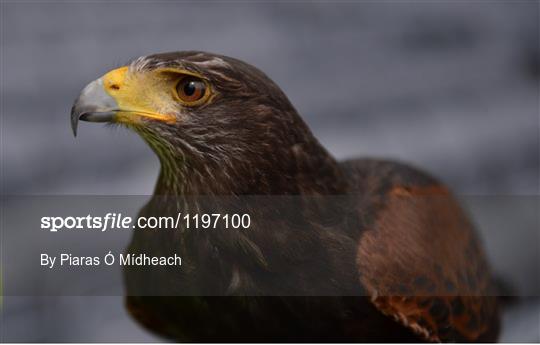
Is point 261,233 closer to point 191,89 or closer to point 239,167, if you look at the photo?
point 239,167

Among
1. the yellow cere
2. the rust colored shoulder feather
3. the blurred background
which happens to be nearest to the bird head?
the yellow cere

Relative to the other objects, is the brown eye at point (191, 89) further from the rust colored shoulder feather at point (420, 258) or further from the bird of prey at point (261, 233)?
the rust colored shoulder feather at point (420, 258)

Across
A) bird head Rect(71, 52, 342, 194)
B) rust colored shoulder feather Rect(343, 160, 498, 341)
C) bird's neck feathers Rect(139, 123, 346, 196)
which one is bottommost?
rust colored shoulder feather Rect(343, 160, 498, 341)

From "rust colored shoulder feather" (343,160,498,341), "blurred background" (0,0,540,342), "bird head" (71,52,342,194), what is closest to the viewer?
"bird head" (71,52,342,194)

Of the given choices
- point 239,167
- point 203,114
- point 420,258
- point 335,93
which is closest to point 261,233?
point 239,167

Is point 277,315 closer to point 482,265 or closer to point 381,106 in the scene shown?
point 482,265

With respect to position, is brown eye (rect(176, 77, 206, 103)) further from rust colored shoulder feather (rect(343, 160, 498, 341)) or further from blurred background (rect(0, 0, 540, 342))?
blurred background (rect(0, 0, 540, 342))

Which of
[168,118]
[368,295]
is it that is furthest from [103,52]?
[368,295]
